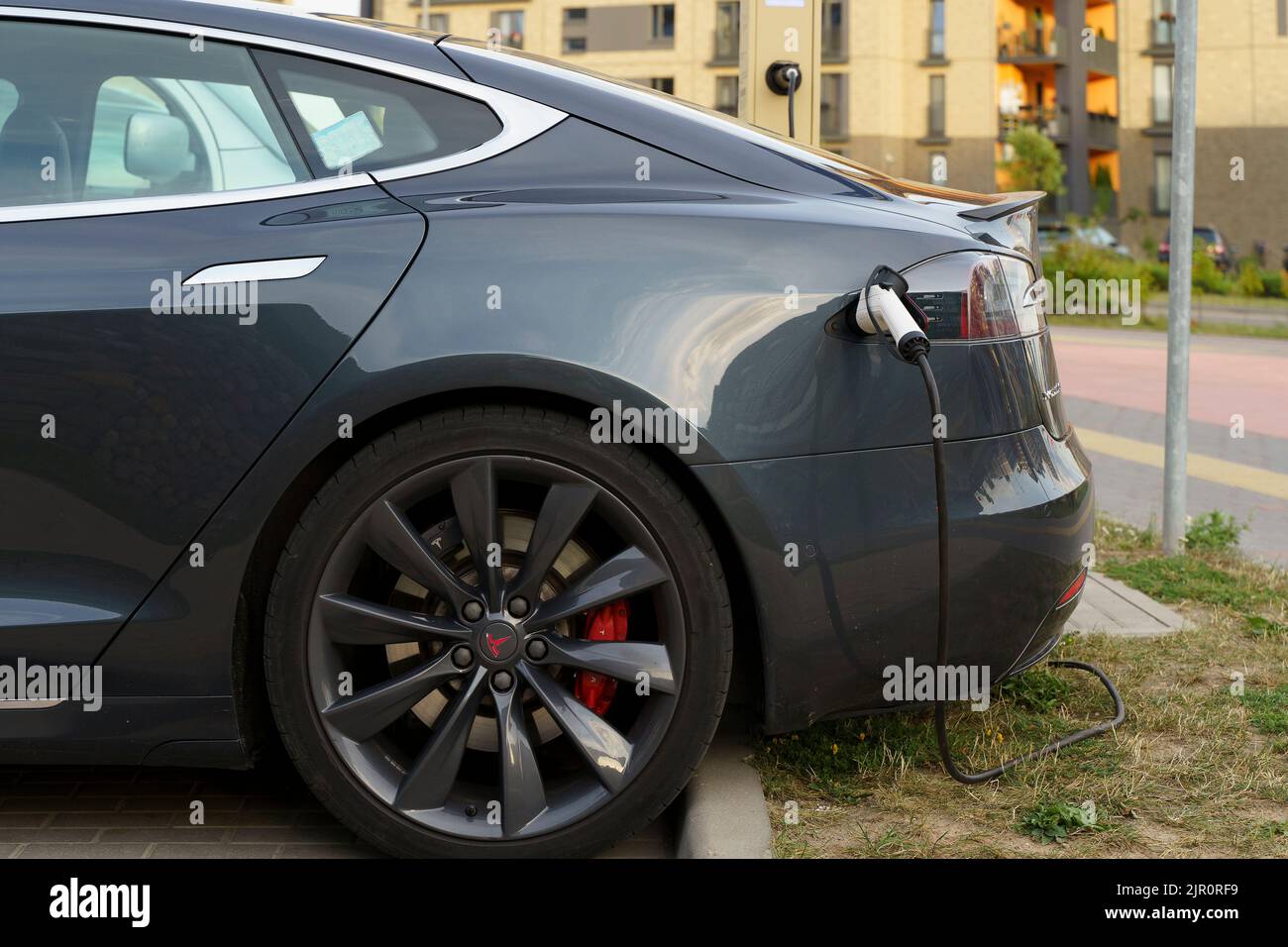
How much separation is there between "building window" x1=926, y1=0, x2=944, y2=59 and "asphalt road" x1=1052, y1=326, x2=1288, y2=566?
110 feet

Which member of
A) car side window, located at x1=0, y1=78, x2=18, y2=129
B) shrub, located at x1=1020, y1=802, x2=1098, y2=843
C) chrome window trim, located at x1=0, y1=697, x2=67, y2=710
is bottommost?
shrub, located at x1=1020, y1=802, x2=1098, y2=843

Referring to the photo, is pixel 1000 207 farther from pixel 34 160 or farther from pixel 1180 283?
pixel 1180 283

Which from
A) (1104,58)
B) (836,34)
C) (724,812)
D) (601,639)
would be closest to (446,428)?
(601,639)

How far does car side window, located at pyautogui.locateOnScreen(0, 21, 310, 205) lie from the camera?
98.8 inches

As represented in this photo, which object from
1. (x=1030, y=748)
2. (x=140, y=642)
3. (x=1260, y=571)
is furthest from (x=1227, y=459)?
(x=140, y=642)

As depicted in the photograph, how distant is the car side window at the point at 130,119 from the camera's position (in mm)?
2510

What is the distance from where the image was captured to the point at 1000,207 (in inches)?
108

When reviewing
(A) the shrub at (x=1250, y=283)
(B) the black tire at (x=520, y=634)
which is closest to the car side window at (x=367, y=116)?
(B) the black tire at (x=520, y=634)

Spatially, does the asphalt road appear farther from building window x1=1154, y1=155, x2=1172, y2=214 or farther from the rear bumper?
building window x1=1154, y1=155, x2=1172, y2=214

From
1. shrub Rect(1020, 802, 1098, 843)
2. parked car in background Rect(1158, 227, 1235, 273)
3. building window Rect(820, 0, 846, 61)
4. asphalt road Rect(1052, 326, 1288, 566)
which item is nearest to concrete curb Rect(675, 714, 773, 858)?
shrub Rect(1020, 802, 1098, 843)

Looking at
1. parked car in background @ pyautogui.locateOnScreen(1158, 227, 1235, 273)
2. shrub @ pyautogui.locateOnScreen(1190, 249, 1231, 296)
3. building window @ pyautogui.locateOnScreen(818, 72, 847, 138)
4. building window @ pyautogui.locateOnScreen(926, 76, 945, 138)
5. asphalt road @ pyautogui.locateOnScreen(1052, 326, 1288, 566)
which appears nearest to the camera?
asphalt road @ pyautogui.locateOnScreen(1052, 326, 1288, 566)

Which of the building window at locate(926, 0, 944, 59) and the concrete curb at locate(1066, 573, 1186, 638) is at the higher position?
the building window at locate(926, 0, 944, 59)

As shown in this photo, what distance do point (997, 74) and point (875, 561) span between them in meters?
47.9
